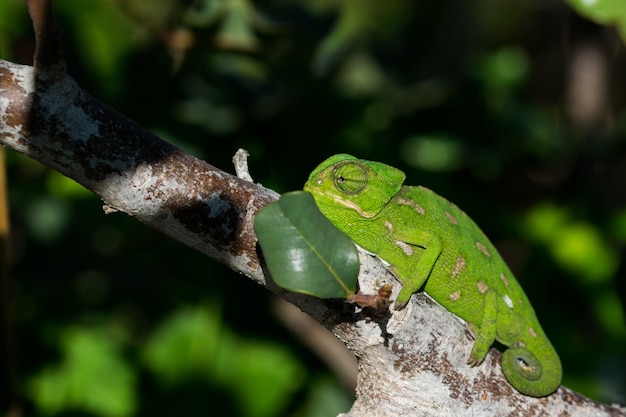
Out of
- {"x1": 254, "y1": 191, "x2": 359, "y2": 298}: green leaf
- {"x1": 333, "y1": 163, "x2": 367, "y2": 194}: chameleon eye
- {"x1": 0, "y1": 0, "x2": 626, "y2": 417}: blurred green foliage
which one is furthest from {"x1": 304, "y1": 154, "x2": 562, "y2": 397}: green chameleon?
{"x1": 0, "y1": 0, "x2": 626, "y2": 417}: blurred green foliage

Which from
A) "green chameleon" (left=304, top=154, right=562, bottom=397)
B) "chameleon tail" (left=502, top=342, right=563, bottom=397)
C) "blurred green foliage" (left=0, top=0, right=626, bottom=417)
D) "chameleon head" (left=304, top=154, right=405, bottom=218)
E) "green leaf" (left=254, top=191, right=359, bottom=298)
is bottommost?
"blurred green foliage" (left=0, top=0, right=626, bottom=417)

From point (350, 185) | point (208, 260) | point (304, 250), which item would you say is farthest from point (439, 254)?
point (208, 260)

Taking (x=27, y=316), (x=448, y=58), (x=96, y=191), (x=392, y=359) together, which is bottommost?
(x=27, y=316)

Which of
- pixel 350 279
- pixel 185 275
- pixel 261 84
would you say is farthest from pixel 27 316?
pixel 350 279

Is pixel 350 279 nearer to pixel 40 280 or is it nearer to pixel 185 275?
pixel 185 275

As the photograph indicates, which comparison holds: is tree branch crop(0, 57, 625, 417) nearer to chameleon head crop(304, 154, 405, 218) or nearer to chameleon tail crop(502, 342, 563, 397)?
chameleon tail crop(502, 342, 563, 397)

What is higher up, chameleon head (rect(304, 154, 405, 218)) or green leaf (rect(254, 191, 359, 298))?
green leaf (rect(254, 191, 359, 298))

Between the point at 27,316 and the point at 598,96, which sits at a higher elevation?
the point at 598,96

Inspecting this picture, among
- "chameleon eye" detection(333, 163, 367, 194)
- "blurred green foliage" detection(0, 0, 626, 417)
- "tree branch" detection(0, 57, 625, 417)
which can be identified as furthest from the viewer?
"blurred green foliage" detection(0, 0, 626, 417)
